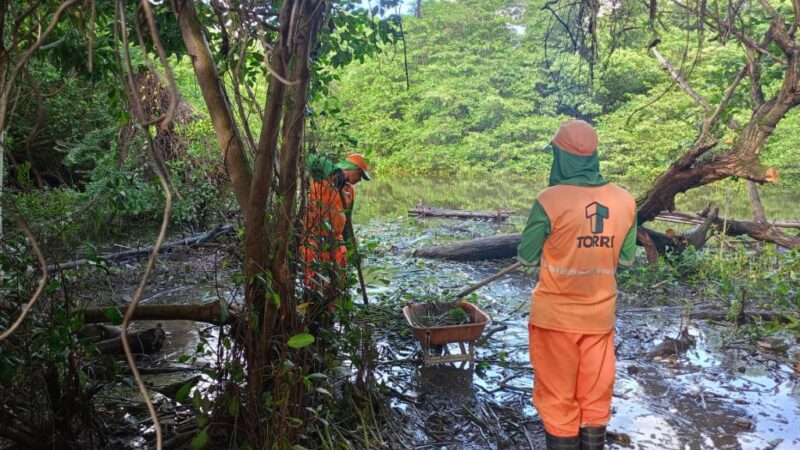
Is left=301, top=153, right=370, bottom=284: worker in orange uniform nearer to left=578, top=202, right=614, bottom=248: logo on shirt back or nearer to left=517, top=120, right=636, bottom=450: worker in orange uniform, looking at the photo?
left=517, top=120, right=636, bottom=450: worker in orange uniform

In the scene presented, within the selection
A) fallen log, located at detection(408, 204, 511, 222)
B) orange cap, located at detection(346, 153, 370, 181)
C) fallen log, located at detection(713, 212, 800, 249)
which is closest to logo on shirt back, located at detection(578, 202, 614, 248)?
orange cap, located at detection(346, 153, 370, 181)

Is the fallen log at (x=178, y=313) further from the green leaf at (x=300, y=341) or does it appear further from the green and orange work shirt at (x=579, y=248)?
the green and orange work shirt at (x=579, y=248)

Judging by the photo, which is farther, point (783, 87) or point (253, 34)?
point (783, 87)

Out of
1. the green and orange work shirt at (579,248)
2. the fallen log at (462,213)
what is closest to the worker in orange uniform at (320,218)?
the green and orange work shirt at (579,248)

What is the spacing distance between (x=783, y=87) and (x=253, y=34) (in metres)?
5.62

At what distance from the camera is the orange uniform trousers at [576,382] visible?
9.45 ft

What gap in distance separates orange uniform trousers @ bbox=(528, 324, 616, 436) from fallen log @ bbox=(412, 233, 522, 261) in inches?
231

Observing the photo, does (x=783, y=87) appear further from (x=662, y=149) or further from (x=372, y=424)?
(x=662, y=149)

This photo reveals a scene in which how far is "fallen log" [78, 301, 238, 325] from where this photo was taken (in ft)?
9.57

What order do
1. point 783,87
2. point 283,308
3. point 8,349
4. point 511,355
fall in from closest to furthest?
point 8,349, point 283,308, point 511,355, point 783,87

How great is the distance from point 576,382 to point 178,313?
7.21ft

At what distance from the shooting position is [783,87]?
5.81 meters

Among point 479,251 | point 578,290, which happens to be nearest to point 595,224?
point 578,290


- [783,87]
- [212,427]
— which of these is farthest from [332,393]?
[783,87]
